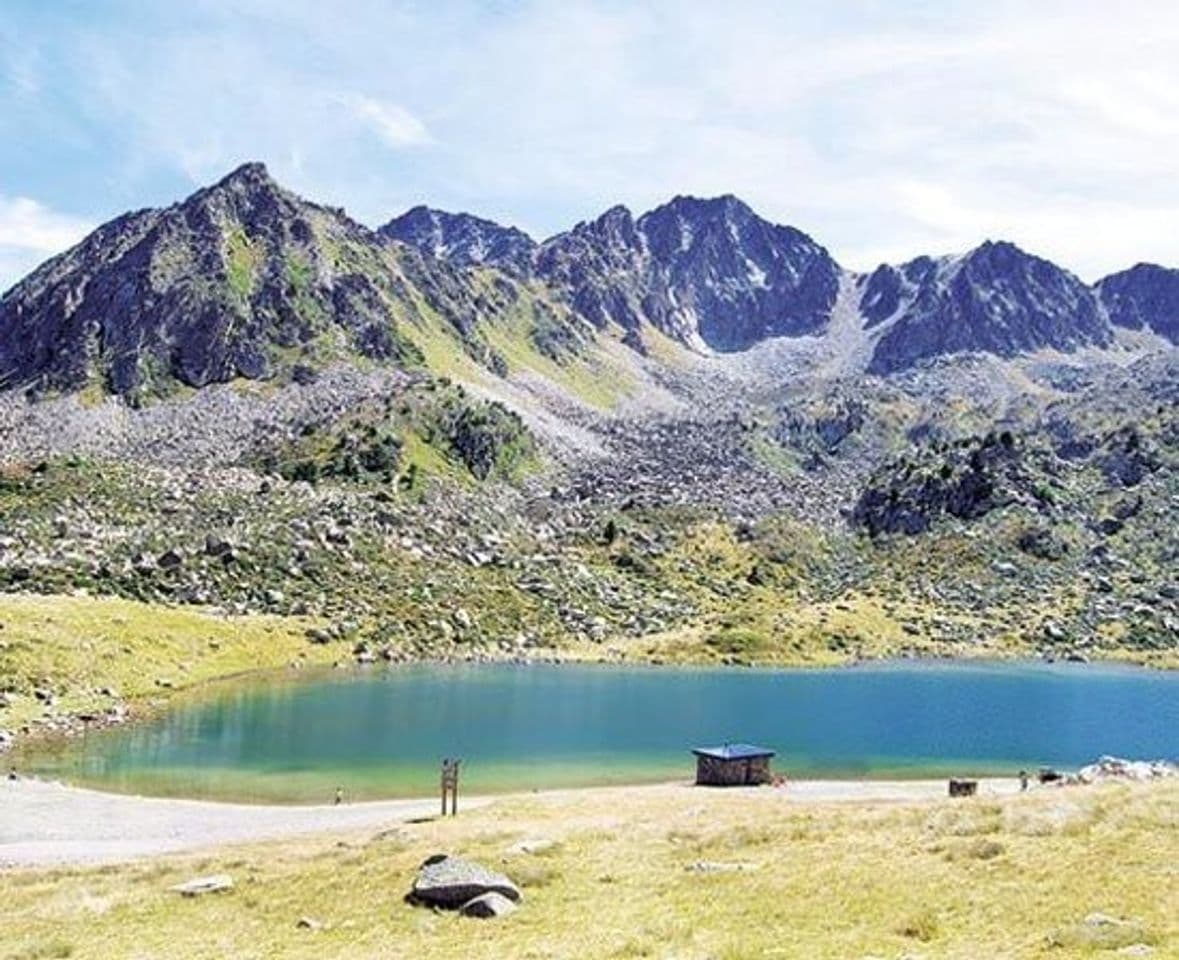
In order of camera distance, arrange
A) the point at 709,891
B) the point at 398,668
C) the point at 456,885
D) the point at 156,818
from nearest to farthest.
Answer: the point at 456,885 < the point at 709,891 < the point at 156,818 < the point at 398,668

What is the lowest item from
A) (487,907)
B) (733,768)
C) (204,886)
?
(733,768)

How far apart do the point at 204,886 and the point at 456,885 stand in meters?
10.8

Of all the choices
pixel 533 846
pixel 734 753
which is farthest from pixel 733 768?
pixel 533 846

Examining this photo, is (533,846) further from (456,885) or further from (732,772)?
(732,772)

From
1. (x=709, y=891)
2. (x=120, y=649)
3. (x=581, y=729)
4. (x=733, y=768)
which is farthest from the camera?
(x=120, y=649)

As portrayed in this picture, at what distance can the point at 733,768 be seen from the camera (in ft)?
269

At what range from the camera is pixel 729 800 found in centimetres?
6606

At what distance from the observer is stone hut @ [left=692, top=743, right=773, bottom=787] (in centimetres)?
8175

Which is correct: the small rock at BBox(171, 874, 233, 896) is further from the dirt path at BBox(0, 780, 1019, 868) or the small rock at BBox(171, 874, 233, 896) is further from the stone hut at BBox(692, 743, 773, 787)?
the stone hut at BBox(692, 743, 773, 787)

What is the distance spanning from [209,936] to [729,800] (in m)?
35.0

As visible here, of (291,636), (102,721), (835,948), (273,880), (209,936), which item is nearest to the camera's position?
(835,948)

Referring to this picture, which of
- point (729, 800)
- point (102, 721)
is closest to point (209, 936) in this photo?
point (729, 800)

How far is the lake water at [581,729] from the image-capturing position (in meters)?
90.9

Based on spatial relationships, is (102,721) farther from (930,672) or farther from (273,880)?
(930,672)
